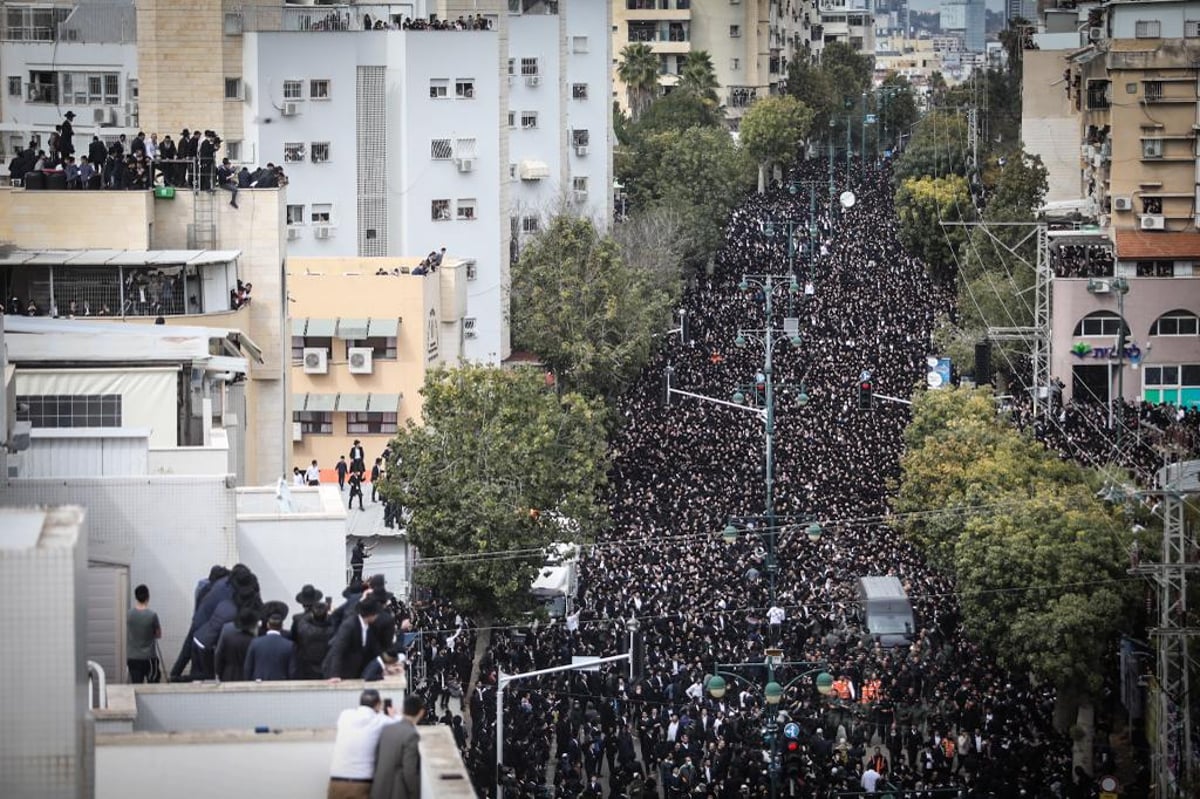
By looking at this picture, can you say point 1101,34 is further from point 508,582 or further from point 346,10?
point 508,582

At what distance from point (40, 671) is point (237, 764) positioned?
2.50 meters

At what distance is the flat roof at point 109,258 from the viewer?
145ft

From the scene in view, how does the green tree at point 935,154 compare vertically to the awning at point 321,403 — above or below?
above

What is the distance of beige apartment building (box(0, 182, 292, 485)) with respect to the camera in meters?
44.6

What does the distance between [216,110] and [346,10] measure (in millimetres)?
11594

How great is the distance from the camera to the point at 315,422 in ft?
217

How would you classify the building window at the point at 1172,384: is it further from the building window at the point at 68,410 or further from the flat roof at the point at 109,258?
the building window at the point at 68,410

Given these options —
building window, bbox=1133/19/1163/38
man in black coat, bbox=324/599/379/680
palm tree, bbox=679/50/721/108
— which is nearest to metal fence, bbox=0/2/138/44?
building window, bbox=1133/19/1163/38

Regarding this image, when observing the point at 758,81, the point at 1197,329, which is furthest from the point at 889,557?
the point at 758,81

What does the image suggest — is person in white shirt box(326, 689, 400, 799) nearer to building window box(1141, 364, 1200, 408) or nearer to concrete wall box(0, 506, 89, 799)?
concrete wall box(0, 506, 89, 799)

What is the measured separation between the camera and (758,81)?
16700cm

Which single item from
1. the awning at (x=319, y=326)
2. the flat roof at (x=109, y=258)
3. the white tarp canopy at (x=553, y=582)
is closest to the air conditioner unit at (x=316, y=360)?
the awning at (x=319, y=326)

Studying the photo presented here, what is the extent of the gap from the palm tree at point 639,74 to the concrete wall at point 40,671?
434ft

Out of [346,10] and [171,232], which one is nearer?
[171,232]
